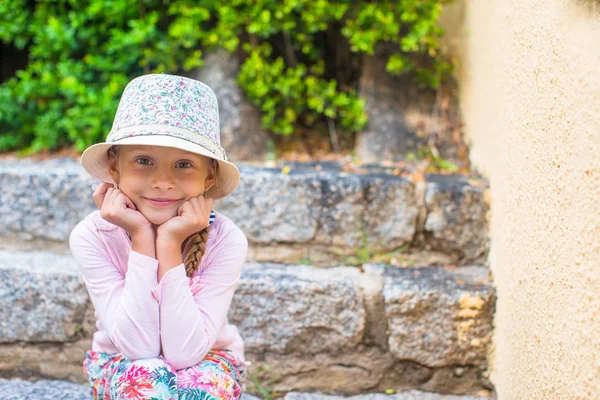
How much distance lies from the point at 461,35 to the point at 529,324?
68.4 inches

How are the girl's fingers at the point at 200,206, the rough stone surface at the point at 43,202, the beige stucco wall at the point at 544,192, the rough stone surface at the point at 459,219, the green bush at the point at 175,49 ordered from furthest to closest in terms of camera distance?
the green bush at the point at 175,49, the rough stone surface at the point at 43,202, the rough stone surface at the point at 459,219, the girl's fingers at the point at 200,206, the beige stucco wall at the point at 544,192

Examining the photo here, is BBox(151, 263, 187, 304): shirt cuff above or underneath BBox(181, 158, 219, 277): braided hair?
underneath

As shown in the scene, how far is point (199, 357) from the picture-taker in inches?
65.1

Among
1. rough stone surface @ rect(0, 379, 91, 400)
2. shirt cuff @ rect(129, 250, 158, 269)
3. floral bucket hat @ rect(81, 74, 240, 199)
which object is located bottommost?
rough stone surface @ rect(0, 379, 91, 400)

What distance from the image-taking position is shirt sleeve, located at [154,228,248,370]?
5.26 ft

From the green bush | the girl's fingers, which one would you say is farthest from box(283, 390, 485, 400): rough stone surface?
the green bush

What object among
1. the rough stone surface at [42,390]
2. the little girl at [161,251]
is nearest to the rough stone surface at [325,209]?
the little girl at [161,251]

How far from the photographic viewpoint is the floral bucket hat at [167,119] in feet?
5.16

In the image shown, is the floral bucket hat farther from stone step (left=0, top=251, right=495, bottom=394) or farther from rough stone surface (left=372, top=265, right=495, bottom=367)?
rough stone surface (left=372, top=265, right=495, bottom=367)

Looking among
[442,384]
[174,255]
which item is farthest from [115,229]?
[442,384]

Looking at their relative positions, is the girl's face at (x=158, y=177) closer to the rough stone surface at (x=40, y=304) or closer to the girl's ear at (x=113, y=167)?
the girl's ear at (x=113, y=167)

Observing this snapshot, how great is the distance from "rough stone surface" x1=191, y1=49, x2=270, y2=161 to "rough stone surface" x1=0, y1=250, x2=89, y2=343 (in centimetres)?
→ 104

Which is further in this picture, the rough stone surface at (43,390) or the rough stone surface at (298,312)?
the rough stone surface at (298,312)

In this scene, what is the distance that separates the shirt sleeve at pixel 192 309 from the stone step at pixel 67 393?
0.72 meters
